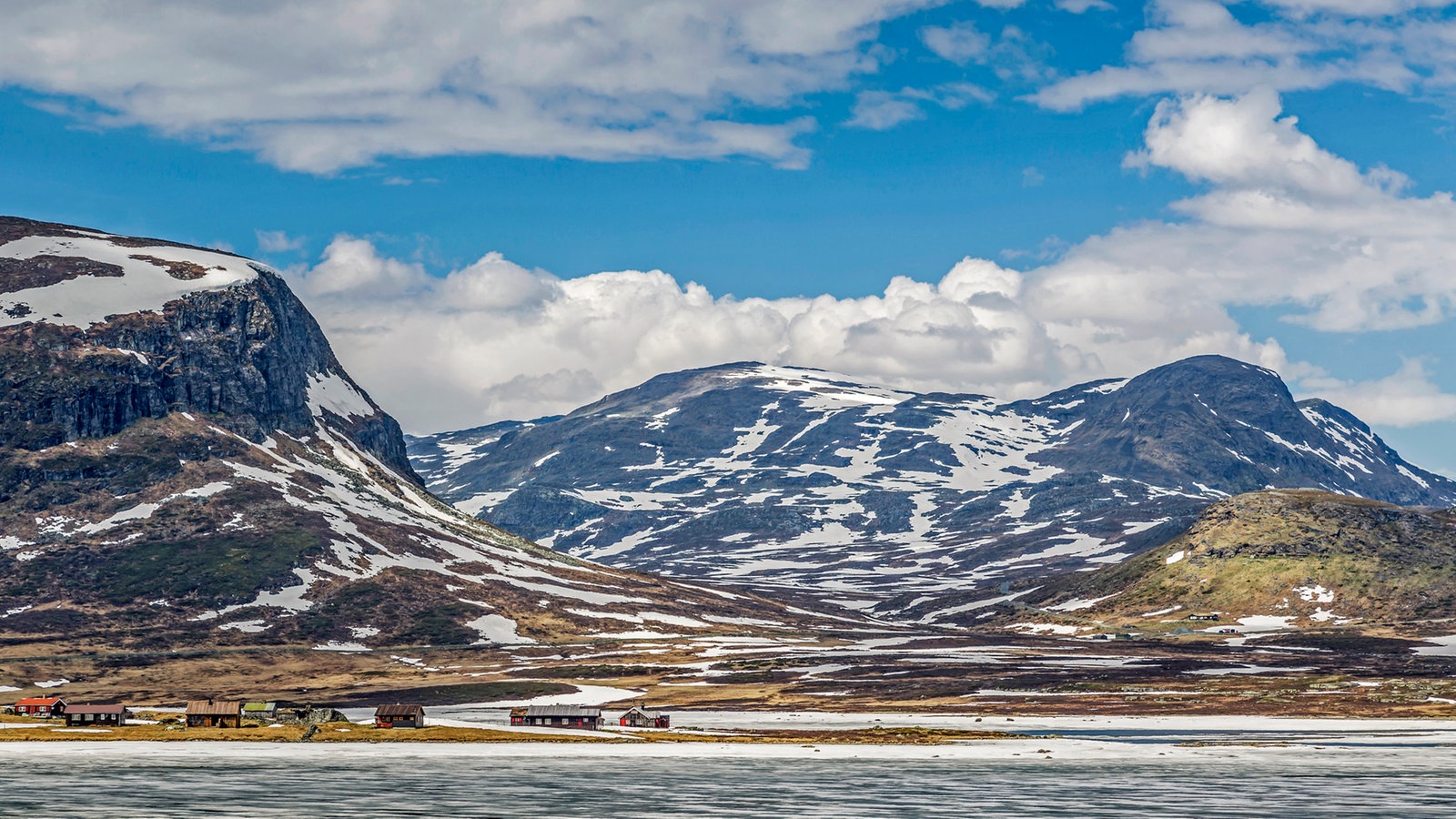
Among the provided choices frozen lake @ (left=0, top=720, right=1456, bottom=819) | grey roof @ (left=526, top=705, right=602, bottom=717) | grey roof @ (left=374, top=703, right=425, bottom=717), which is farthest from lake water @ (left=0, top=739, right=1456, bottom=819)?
grey roof @ (left=526, top=705, right=602, bottom=717)

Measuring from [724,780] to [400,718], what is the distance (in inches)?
2626

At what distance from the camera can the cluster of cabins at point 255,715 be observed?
528ft

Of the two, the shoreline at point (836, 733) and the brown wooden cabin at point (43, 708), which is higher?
the brown wooden cabin at point (43, 708)

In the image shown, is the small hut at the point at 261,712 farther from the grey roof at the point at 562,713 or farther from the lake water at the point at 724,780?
the grey roof at the point at 562,713

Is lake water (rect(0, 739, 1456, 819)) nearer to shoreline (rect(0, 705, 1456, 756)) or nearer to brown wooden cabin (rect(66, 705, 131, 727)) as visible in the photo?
shoreline (rect(0, 705, 1456, 756))

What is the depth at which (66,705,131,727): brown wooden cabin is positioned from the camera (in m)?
161

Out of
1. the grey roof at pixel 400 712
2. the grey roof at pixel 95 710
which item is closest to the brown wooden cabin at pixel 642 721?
the grey roof at pixel 400 712

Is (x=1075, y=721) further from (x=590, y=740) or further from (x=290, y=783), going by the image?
(x=290, y=783)

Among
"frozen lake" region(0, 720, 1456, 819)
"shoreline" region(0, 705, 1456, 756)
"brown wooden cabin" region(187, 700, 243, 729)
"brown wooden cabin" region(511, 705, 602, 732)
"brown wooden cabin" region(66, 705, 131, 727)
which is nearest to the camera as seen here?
"frozen lake" region(0, 720, 1456, 819)

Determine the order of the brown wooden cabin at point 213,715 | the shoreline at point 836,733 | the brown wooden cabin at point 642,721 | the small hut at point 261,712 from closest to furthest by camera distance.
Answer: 1. the shoreline at point 836,733
2. the brown wooden cabin at point 213,715
3. the brown wooden cabin at point 642,721
4. the small hut at point 261,712

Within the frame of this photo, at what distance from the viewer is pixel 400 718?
532 feet

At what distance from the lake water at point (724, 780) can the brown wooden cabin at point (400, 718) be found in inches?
834

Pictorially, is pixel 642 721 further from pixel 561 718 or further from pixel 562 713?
pixel 561 718

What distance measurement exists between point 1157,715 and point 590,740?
76721 mm
